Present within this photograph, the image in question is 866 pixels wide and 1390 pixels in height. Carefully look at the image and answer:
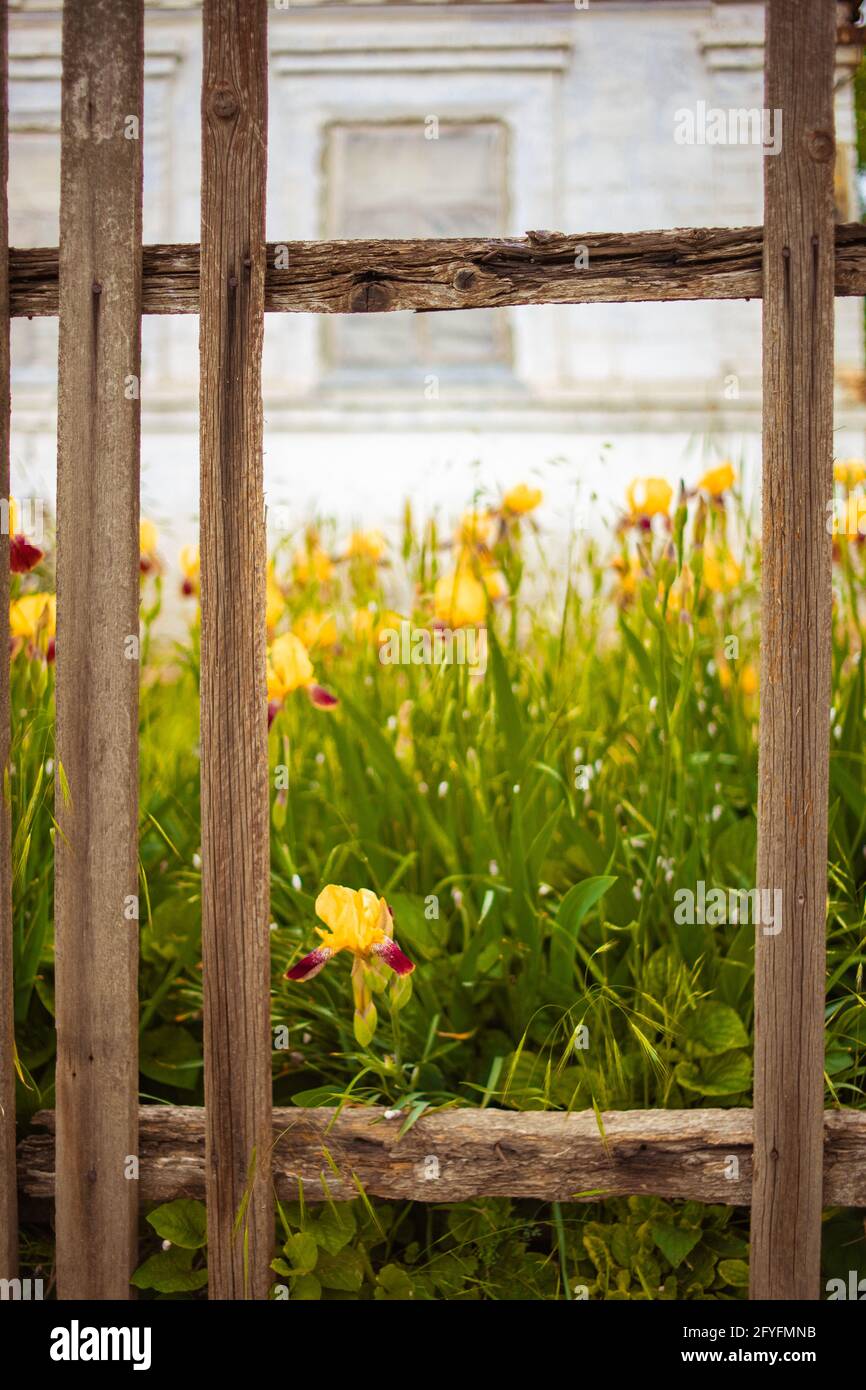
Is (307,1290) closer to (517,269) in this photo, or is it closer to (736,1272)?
(736,1272)

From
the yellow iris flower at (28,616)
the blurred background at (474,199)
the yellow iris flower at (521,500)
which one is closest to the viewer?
the yellow iris flower at (28,616)

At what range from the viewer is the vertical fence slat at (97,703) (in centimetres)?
110

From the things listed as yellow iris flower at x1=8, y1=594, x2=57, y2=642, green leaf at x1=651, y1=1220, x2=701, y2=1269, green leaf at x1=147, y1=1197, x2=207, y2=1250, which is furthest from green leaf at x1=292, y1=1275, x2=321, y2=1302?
Answer: yellow iris flower at x1=8, y1=594, x2=57, y2=642

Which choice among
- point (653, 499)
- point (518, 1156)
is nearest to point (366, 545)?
point (653, 499)

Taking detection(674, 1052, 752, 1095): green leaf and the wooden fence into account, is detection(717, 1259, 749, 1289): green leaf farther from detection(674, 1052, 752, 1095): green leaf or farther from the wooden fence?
detection(674, 1052, 752, 1095): green leaf

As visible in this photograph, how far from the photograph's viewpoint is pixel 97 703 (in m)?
1.11

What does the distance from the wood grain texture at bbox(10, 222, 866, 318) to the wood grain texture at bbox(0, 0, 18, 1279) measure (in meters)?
0.11

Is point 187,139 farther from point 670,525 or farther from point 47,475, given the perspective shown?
point 670,525

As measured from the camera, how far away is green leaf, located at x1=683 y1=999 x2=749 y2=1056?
4.02ft

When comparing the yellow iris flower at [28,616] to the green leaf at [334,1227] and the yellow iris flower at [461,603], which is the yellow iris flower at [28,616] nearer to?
the yellow iris flower at [461,603]

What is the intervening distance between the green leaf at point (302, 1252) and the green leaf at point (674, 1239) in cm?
36

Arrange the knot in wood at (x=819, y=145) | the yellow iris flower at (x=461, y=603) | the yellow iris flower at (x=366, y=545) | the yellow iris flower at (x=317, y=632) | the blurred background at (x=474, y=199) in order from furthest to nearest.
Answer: the blurred background at (x=474, y=199)
the yellow iris flower at (x=366, y=545)
the yellow iris flower at (x=317, y=632)
the yellow iris flower at (x=461, y=603)
the knot in wood at (x=819, y=145)

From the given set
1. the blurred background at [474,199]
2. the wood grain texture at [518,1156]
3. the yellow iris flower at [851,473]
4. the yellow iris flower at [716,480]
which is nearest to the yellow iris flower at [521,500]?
the yellow iris flower at [716,480]

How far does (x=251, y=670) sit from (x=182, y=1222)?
0.59m
